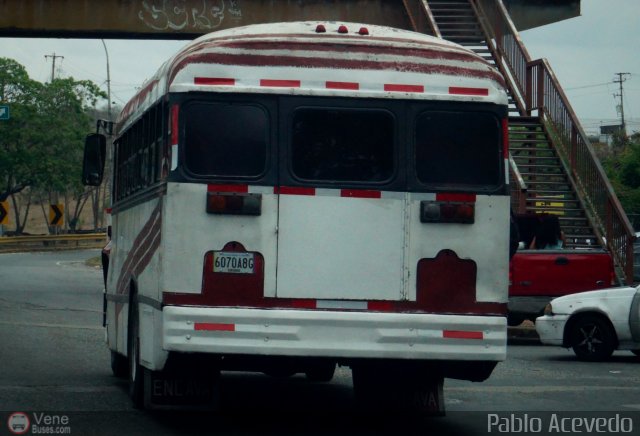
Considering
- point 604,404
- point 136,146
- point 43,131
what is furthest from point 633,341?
point 43,131

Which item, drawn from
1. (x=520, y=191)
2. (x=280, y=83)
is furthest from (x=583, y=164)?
(x=280, y=83)

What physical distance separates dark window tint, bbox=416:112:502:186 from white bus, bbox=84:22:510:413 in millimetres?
10

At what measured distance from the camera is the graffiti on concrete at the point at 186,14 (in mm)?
28250

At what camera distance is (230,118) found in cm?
959

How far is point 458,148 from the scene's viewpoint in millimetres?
9797

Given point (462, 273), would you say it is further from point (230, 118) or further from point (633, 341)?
point (633, 341)

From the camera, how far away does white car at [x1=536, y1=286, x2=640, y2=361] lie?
1759 cm

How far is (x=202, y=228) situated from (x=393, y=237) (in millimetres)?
1390

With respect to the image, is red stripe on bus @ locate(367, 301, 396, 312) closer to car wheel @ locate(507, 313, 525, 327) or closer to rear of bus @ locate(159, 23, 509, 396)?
rear of bus @ locate(159, 23, 509, 396)

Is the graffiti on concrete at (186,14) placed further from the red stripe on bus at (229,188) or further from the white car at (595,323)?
the red stripe on bus at (229,188)

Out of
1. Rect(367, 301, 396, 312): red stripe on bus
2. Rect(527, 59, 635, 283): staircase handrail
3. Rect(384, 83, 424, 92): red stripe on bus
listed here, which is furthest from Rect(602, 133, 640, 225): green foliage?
Rect(367, 301, 396, 312): red stripe on bus

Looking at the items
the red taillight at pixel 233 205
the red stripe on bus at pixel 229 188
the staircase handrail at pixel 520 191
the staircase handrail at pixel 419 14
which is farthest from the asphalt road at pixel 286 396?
the staircase handrail at pixel 419 14

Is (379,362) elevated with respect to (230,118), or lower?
lower

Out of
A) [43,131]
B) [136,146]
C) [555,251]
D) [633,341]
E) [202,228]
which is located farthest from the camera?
[43,131]
